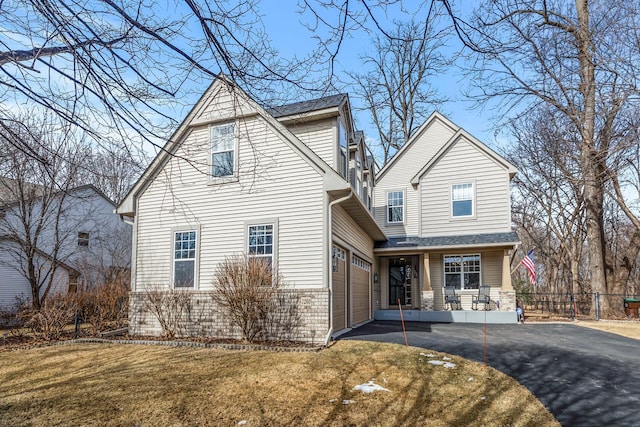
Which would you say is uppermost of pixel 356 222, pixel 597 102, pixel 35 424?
pixel 597 102

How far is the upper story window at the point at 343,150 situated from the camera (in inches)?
476

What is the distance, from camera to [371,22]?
11.8 feet

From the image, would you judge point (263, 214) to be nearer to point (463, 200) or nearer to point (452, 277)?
point (452, 277)

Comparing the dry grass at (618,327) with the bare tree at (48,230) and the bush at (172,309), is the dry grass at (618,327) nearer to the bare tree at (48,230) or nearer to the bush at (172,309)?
the bush at (172,309)

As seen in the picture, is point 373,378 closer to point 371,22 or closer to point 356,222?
point 371,22

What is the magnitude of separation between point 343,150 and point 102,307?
860 cm

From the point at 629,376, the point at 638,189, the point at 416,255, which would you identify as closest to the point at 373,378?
the point at 629,376

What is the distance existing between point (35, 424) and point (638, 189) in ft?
64.5

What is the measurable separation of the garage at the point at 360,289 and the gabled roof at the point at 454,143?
4.70 metres

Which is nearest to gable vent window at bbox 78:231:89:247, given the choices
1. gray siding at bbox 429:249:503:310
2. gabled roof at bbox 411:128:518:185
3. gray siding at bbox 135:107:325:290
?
gray siding at bbox 135:107:325:290

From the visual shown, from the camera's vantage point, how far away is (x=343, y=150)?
12.7 meters

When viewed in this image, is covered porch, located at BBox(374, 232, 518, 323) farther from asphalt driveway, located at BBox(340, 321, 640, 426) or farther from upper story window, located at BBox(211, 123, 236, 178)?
upper story window, located at BBox(211, 123, 236, 178)

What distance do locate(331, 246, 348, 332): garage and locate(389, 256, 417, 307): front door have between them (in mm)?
6911

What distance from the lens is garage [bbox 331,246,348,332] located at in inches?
412
